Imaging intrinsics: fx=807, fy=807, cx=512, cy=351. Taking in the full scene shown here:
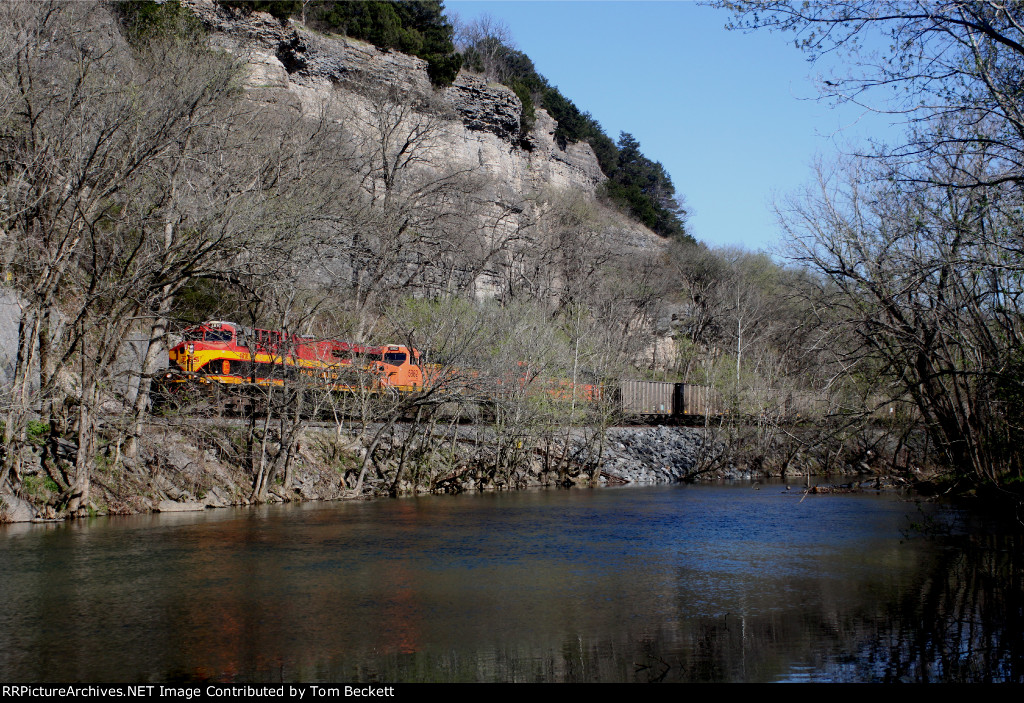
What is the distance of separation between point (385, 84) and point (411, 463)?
1310 inches

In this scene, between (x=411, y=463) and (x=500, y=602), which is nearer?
(x=500, y=602)

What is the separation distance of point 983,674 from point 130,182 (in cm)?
1572

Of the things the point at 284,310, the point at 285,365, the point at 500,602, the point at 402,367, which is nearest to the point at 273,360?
the point at 285,365

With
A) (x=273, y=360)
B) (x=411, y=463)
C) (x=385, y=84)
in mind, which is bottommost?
(x=411, y=463)

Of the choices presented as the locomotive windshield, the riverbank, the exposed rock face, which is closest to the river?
the riverbank

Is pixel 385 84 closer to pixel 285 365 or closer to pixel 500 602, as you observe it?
pixel 285 365

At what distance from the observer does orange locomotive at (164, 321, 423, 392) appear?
1898 cm

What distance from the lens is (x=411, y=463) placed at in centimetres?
2283

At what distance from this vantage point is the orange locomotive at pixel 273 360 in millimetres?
18984

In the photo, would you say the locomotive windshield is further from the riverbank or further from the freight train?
the riverbank

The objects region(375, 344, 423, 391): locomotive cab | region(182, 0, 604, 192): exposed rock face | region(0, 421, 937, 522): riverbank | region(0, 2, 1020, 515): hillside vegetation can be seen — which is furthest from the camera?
region(182, 0, 604, 192): exposed rock face

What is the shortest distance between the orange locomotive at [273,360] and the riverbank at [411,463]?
129 cm

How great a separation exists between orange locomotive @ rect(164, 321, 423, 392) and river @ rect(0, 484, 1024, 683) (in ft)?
13.1

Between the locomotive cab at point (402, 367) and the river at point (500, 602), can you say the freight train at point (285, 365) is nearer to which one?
the locomotive cab at point (402, 367)
